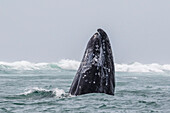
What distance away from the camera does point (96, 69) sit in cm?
1084

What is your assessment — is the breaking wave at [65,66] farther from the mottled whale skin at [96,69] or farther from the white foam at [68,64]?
the mottled whale skin at [96,69]

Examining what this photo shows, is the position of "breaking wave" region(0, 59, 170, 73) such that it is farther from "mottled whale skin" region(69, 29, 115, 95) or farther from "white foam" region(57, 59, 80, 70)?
"mottled whale skin" region(69, 29, 115, 95)

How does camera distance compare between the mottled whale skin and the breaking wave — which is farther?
the breaking wave

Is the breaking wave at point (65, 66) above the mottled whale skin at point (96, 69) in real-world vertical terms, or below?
above

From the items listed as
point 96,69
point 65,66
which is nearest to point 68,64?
point 65,66

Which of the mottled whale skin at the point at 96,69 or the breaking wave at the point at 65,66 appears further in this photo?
the breaking wave at the point at 65,66

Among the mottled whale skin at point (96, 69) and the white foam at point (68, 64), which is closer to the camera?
the mottled whale skin at point (96, 69)

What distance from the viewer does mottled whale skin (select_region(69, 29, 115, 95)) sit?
1059 cm

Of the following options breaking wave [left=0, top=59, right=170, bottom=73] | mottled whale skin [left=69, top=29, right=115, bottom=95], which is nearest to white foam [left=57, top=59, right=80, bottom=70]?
breaking wave [left=0, top=59, right=170, bottom=73]

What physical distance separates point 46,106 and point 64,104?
1.82 feet

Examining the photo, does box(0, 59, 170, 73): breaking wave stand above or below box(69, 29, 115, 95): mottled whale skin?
above

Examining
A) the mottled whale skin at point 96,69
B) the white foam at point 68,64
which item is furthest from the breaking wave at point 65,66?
the mottled whale skin at point 96,69

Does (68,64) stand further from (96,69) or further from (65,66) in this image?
(96,69)

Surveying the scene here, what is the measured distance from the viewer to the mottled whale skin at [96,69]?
10.6 metres
